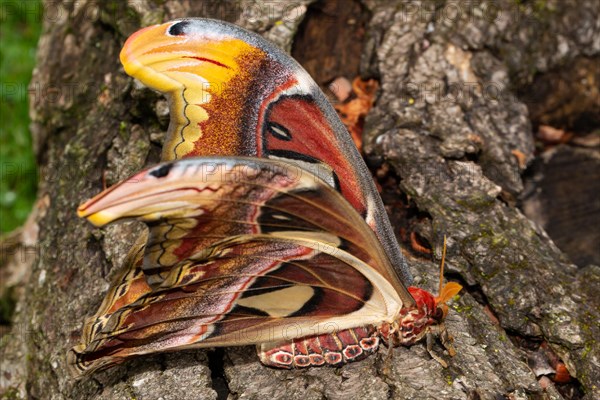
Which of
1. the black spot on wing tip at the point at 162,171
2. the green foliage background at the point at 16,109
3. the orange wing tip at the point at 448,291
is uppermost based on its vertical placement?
the black spot on wing tip at the point at 162,171

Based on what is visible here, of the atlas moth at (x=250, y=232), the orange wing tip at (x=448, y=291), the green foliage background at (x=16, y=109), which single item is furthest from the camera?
the green foliage background at (x=16, y=109)

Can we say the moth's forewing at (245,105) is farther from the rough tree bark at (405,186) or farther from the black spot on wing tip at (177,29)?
the rough tree bark at (405,186)

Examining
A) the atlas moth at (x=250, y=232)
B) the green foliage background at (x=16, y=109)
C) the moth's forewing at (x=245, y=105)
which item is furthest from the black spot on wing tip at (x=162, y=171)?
the green foliage background at (x=16, y=109)

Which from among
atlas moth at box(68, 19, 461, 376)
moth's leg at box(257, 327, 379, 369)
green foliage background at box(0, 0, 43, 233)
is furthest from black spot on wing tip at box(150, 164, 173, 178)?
green foliage background at box(0, 0, 43, 233)

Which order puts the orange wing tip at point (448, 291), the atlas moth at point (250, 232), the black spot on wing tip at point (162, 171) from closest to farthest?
1. the black spot on wing tip at point (162, 171)
2. the atlas moth at point (250, 232)
3. the orange wing tip at point (448, 291)

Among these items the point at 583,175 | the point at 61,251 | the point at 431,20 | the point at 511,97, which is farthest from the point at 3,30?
the point at 583,175

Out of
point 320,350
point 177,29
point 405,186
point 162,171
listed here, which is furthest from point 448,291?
point 177,29

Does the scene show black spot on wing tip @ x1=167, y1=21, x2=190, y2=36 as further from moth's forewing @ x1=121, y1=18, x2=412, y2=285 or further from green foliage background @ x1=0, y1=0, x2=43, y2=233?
green foliage background @ x1=0, y1=0, x2=43, y2=233
